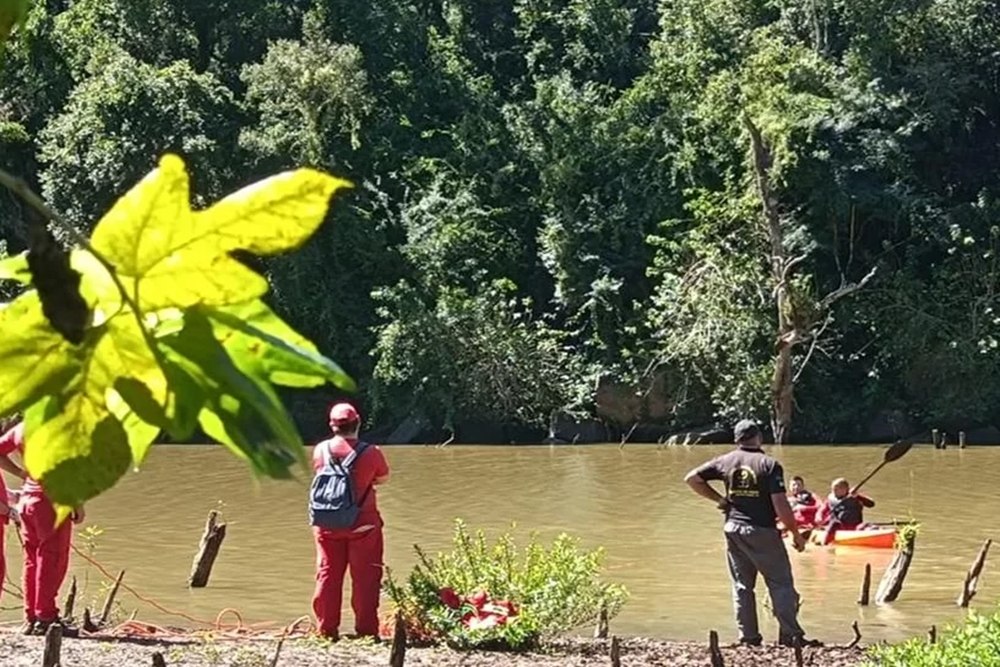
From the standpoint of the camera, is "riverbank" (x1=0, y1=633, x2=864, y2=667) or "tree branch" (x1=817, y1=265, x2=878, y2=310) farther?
"tree branch" (x1=817, y1=265, x2=878, y2=310)

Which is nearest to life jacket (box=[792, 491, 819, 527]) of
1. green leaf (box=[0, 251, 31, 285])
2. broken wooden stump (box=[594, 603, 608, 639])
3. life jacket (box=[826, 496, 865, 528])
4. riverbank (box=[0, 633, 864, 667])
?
life jacket (box=[826, 496, 865, 528])

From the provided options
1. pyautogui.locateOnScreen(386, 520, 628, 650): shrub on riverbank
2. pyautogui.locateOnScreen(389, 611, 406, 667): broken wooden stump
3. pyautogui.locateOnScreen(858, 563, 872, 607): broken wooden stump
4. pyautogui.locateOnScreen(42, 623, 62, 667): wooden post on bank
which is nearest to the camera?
pyautogui.locateOnScreen(42, 623, 62, 667): wooden post on bank

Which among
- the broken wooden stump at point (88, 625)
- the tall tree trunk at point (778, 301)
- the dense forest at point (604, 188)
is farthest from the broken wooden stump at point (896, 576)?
the dense forest at point (604, 188)

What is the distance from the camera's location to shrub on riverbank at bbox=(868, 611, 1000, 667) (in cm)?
464

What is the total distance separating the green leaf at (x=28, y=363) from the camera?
1.83 feet

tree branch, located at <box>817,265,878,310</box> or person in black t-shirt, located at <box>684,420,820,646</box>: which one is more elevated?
tree branch, located at <box>817,265,878,310</box>

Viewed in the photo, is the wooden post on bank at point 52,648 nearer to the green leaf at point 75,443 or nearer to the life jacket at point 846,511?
the green leaf at point 75,443

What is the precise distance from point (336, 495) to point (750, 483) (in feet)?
6.58

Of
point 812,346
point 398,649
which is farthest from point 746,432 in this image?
point 812,346

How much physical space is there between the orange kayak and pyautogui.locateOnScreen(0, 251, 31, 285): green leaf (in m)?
14.0

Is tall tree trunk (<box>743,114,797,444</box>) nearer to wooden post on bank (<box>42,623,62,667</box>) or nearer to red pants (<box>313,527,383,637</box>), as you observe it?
red pants (<box>313,527,383,637</box>)

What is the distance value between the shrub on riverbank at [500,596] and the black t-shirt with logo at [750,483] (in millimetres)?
725

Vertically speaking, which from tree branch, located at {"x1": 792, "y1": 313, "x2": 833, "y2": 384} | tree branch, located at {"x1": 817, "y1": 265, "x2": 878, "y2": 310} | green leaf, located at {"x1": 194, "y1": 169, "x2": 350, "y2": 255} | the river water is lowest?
the river water

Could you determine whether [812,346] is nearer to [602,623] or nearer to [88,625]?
[602,623]
